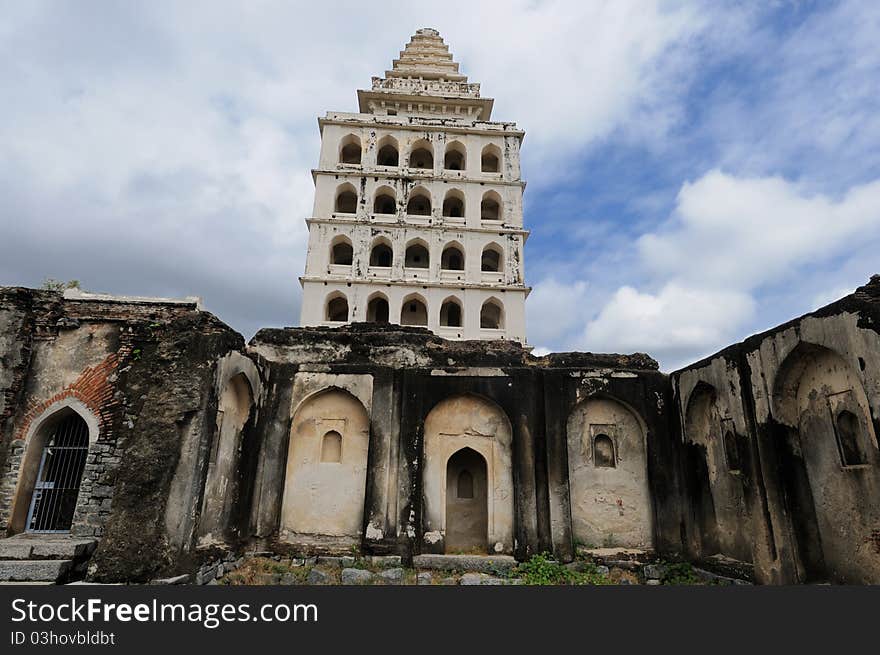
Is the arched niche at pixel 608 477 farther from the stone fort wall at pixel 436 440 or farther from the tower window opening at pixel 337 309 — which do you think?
the tower window opening at pixel 337 309

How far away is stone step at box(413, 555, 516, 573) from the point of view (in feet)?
32.7

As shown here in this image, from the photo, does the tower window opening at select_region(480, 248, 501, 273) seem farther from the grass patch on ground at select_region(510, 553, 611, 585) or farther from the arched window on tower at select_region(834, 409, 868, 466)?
the arched window on tower at select_region(834, 409, 868, 466)

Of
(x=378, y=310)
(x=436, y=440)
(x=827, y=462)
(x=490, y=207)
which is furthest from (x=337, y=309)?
(x=827, y=462)

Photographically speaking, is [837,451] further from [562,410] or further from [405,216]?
[405,216]

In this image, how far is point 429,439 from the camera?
11.2 metres

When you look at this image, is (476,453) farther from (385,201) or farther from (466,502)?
(385,201)

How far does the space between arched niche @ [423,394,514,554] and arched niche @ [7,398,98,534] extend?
627 centimetres

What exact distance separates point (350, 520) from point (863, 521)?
8.44 metres

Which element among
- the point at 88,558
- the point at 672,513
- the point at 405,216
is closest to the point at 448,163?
the point at 405,216

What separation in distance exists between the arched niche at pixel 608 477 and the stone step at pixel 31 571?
28.8ft

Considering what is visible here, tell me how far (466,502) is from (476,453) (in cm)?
107

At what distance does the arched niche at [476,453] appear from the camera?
10602mm

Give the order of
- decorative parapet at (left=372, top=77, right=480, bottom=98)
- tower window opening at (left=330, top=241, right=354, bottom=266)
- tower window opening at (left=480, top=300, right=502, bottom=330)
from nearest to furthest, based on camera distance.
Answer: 1. tower window opening at (left=480, top=300, right=502, bottom=330)
2. tower window opening at (left=330, top=241, right=354, bottom=266)
3. decorative parapet at (left=372, top=77, right=480, bottom=98)

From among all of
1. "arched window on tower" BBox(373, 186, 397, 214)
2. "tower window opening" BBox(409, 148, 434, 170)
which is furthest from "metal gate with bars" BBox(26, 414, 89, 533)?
"tower window opening" BBox(409, 148, 434, 170)
